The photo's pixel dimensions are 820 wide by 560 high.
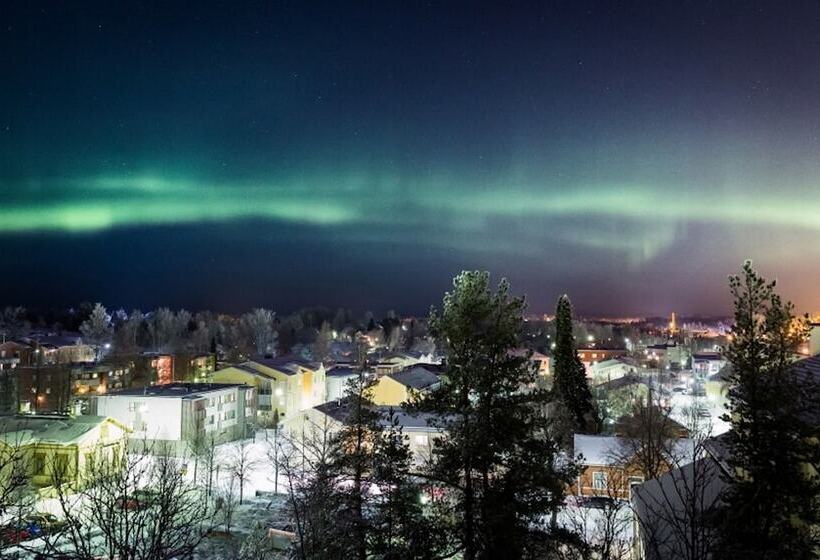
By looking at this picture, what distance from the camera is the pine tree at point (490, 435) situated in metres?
10.7

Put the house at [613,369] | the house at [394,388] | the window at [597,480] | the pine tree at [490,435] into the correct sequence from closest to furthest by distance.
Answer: the pine tree at [490,435] → the window at [597,480] → the house at [394,388] → the house at [613,369]

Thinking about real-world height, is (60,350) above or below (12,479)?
below

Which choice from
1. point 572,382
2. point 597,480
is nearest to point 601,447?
point 597,480

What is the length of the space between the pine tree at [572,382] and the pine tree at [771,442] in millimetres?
22364

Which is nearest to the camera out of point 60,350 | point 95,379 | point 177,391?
point 177,391

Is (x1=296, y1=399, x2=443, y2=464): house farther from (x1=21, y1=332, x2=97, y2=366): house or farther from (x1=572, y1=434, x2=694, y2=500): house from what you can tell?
(x1=21, y1=332, x2=97, y2=366): house

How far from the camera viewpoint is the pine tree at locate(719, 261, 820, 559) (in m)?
9.22

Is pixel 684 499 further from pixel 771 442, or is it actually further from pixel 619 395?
pixel 619 395

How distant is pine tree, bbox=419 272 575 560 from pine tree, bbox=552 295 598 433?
22091 millimetres

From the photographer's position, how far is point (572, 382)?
33219mm

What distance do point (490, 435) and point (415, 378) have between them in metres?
37.1

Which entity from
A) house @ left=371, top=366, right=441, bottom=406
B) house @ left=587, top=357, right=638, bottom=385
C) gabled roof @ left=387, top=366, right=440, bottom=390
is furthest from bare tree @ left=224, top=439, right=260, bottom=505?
house @ left=587, top=357, right=638, bottom=385

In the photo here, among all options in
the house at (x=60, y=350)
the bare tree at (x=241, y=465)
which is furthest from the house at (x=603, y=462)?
the house at (x=60, y=350)

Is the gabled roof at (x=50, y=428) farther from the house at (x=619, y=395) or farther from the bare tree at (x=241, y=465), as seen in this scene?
the house at (x=619, y=395)
